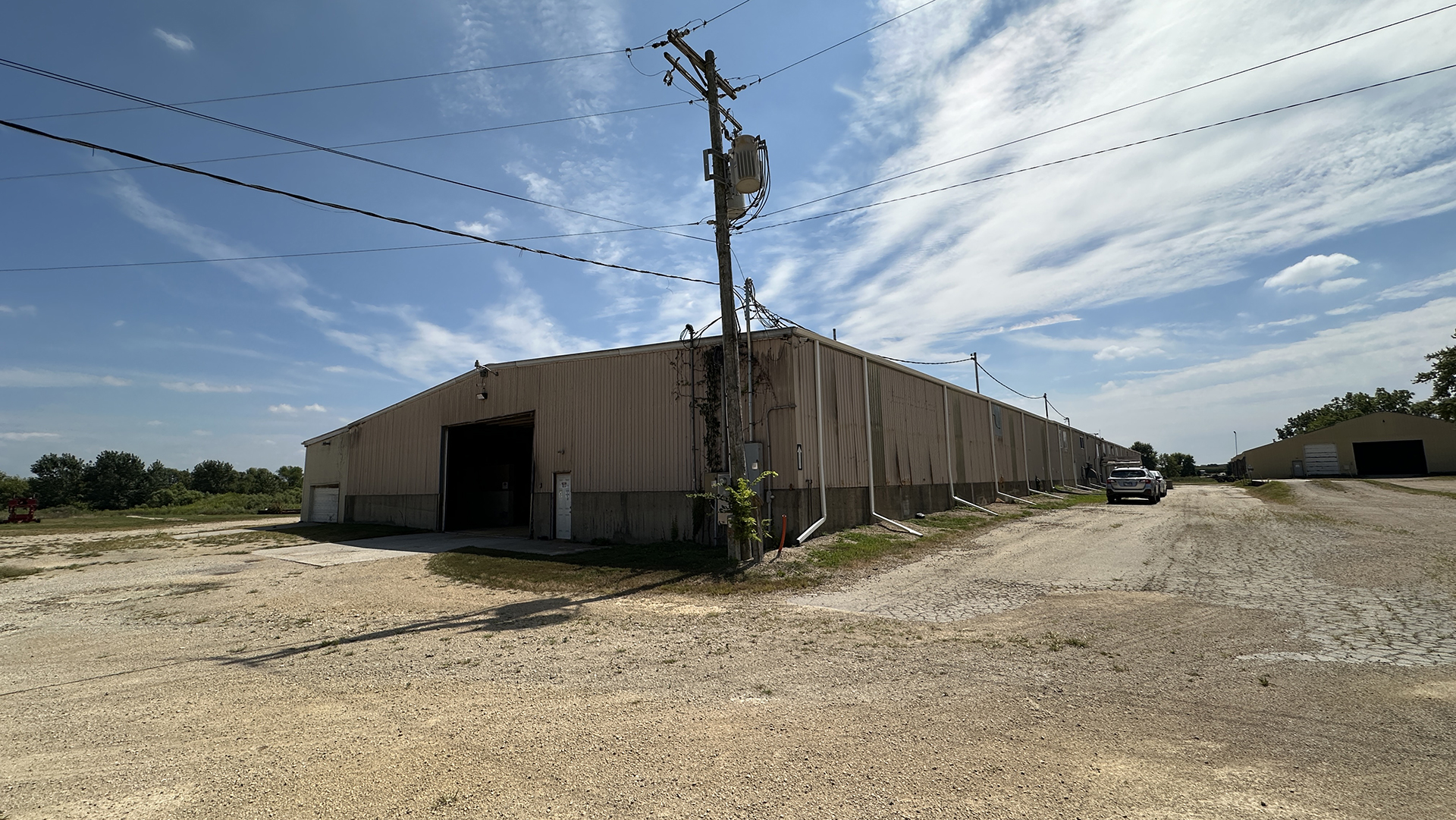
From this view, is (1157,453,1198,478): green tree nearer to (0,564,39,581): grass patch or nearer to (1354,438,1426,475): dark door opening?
(1354,438,1426,475): dark door opening

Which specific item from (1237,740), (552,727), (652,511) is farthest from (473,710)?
(652,511)

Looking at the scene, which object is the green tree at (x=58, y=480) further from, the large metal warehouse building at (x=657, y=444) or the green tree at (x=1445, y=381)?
the green tree at (x=1445, y=381)

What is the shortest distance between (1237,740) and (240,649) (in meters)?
10.0

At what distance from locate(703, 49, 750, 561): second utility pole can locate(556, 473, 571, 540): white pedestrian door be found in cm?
792

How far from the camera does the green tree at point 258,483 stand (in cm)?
7106

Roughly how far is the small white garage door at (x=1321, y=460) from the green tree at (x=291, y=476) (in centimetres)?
10063

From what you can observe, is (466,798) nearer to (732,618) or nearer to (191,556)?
(732,618)

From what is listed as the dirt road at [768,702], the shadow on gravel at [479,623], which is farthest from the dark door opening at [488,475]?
the dirt road at [768,702]

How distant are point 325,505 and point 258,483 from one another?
5094 centimetres

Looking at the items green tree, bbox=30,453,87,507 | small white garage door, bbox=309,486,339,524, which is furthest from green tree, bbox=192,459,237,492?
small white garage door, bbox=309,486,339,524

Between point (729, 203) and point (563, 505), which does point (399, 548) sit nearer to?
point (563, 505)

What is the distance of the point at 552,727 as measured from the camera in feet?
16.3

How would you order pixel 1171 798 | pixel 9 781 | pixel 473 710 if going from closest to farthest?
pixel 1171 798 < pixel 9 781 < pixel 473 710

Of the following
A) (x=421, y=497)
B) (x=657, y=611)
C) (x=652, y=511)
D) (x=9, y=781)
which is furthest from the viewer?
(x=421, y=497)
